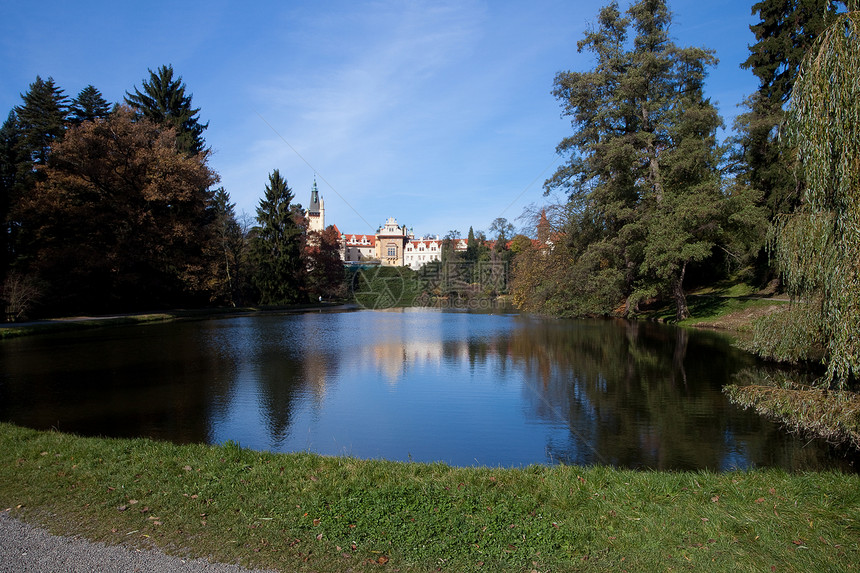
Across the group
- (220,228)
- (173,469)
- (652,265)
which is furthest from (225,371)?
(220,228)

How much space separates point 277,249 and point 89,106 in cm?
1653

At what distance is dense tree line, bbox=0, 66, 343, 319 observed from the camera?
23828mm

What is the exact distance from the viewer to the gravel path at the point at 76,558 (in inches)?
112

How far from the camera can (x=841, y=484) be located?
4164 millimetres

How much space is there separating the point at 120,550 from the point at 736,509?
420 cm

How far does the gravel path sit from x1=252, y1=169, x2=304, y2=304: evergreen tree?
39.8 meters

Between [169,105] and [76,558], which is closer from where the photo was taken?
[76,558]

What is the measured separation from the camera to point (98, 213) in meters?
25.7

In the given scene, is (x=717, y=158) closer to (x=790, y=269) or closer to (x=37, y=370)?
(x=790, y=269)

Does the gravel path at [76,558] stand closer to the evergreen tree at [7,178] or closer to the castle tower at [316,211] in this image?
the evergreen tree at [7,178]

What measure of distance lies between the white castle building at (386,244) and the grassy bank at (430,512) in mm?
90506
